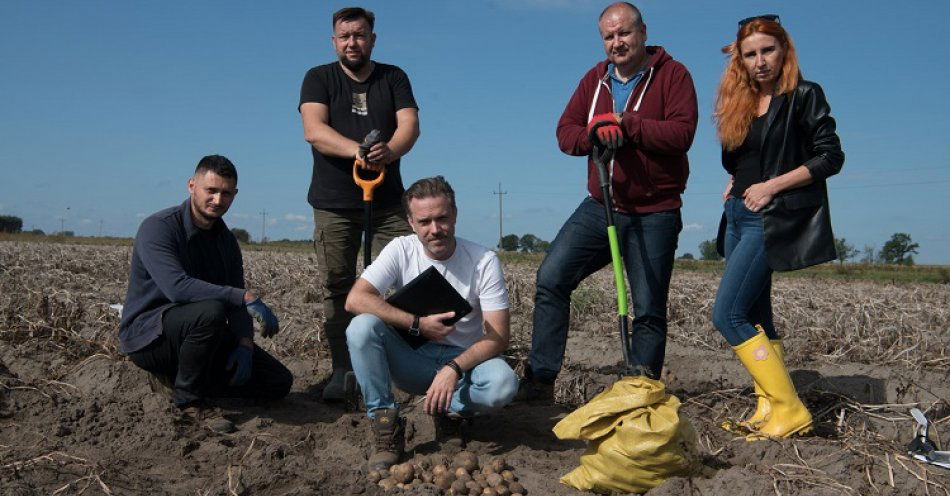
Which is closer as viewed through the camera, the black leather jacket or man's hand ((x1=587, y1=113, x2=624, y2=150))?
the black leather jacket

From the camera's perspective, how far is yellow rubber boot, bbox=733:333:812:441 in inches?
155

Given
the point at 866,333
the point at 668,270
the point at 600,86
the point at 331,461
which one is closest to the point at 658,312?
the point at 668,270

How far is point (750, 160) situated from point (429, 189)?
1.64 meters

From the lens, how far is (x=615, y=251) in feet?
13.1

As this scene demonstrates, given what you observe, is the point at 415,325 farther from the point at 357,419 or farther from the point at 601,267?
the point at 601,267

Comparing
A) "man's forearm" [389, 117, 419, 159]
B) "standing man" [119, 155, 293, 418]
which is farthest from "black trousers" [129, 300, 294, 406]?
"man's forearm" [389, 117, 419, 159]

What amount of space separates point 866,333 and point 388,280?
191 inches

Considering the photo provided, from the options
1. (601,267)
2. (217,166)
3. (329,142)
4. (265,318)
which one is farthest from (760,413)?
(217,166)

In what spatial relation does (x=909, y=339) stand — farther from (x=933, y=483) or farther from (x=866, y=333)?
(x=933, y=483)

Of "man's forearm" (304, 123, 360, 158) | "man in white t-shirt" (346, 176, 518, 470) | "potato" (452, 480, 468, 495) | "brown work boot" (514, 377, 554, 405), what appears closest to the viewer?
"potato" (452, 480, 468, 495)

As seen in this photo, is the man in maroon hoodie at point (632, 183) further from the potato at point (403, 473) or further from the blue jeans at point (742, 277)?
the potato at point (403, 473)

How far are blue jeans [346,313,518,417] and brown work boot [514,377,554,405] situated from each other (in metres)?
0.56

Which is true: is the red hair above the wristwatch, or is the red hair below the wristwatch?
above

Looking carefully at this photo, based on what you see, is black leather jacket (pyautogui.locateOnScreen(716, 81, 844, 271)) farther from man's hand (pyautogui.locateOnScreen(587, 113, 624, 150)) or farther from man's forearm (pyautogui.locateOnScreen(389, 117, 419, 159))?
man's forearm (pyautogui.locateOnScreen(389, 117, 419, 159))
